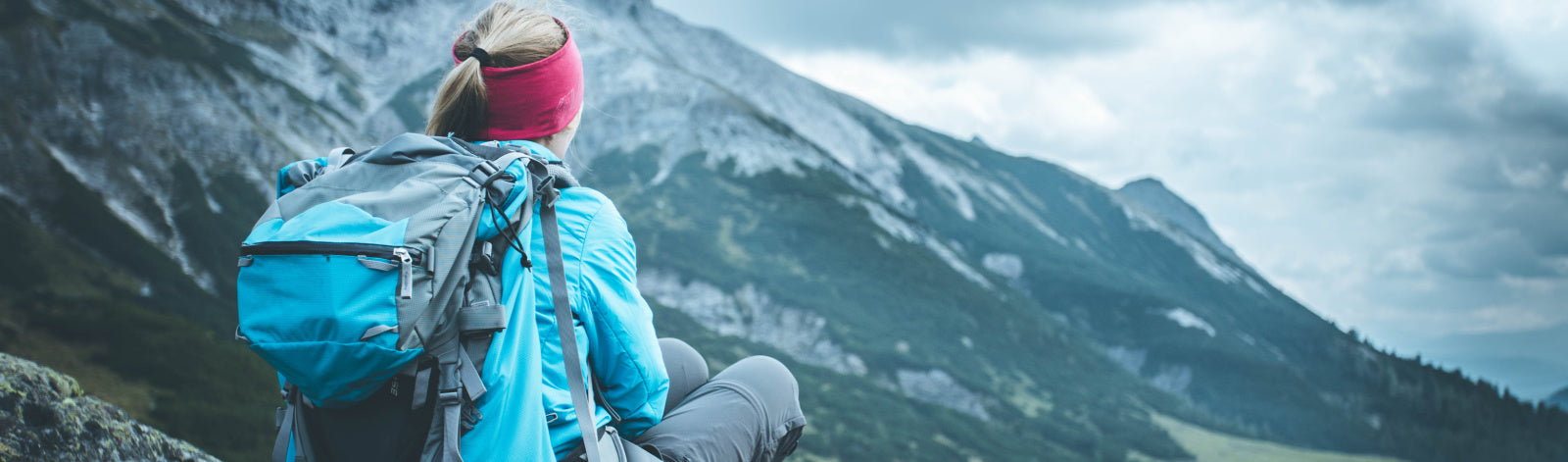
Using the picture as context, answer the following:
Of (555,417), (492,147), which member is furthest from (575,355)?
(492,147)

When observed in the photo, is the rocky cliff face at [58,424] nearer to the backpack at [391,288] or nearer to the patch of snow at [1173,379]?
the backpack at [391,288]

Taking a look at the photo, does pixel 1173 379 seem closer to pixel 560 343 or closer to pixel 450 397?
pixel 560 343

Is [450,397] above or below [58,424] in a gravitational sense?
above

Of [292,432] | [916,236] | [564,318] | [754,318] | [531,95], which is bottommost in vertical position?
[754,318]

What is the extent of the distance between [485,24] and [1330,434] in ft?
505

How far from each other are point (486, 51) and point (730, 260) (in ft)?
325

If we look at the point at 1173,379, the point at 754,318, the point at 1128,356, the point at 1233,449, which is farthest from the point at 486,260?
the point at 1128,356

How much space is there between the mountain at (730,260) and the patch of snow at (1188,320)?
81 cm

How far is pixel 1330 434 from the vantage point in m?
126

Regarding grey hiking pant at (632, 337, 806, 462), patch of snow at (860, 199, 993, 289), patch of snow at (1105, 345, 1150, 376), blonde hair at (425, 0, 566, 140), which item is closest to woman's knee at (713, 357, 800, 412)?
grey hiking pant at (632, 337, 806, 462)

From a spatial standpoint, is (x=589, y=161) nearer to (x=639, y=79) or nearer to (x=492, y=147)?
(x=639, y=79)

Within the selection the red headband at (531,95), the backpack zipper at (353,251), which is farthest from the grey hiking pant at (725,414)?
the backpack zipper at (353,251)

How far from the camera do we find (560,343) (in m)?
3.02

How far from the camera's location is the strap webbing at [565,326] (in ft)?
9.59
